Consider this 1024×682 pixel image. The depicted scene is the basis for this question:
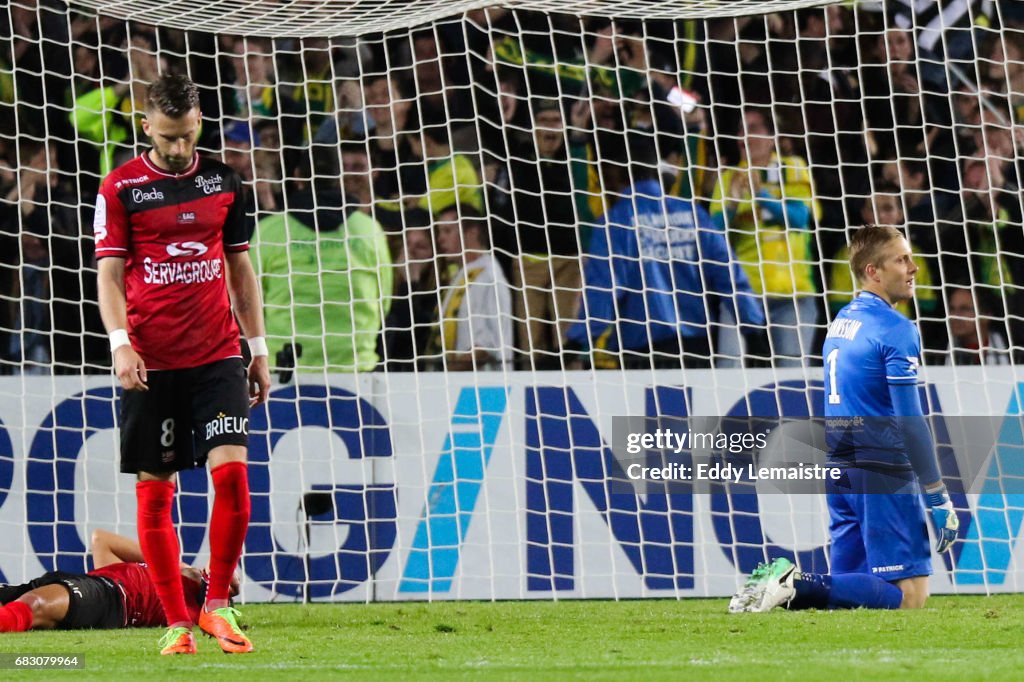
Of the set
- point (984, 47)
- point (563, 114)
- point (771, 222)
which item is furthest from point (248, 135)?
point (984, 47)

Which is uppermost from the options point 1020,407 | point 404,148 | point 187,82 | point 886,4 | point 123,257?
point 886,4

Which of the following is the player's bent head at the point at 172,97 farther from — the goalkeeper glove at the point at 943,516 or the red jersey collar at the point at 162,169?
the goalkeeper glove at the point at 943,516

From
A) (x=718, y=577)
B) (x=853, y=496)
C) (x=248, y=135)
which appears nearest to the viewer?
(x=853, y=496)

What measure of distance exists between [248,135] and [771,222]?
280cm

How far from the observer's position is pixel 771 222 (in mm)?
8062

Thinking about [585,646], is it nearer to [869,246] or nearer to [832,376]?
[832,376]

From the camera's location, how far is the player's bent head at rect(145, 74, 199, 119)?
3902 millimetres

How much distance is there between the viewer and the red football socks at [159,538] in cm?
411

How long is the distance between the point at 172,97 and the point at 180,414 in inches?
34.9

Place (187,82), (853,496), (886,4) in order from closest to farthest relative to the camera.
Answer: (187,82)
(853,496)
(886,4)

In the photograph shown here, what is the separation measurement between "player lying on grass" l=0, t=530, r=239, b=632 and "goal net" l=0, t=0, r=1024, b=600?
Answer: 3.84 ft

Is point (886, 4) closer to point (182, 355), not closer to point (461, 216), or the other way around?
point (461, 216)

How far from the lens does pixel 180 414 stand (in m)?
4.18

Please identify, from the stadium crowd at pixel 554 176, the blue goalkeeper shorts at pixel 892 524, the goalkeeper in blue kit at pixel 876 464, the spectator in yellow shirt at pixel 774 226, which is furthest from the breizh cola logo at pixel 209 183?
the spectator in yellow shirt at pixel 774 226
